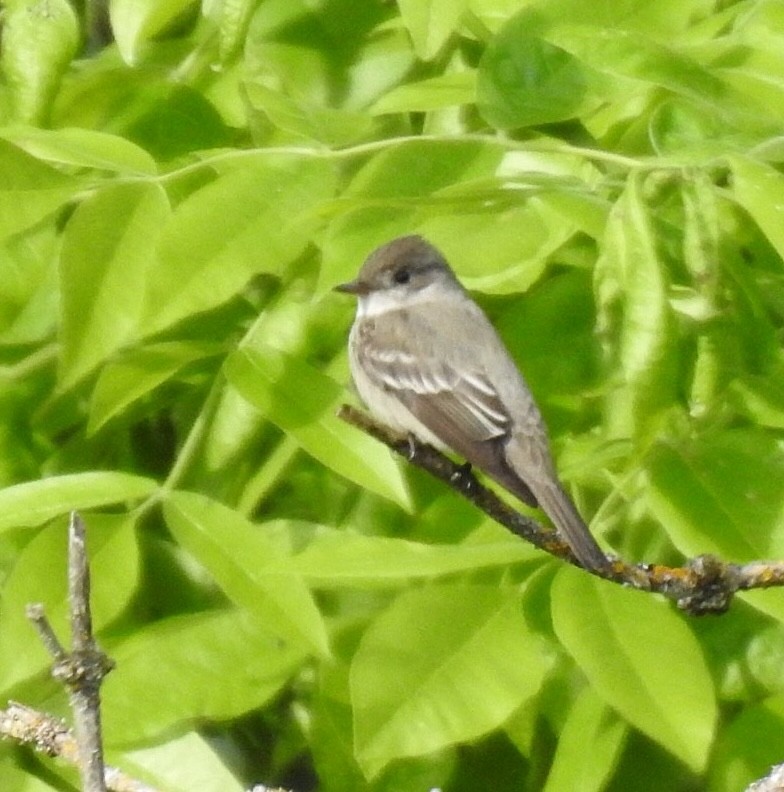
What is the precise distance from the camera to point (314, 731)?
2393mm

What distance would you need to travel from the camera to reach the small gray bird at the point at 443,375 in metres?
2.47

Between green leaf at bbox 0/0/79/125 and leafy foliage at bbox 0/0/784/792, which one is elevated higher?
green leaf at bbox 0/0/79/125

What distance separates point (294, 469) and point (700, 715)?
84cm

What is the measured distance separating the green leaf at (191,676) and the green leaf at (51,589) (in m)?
0.09

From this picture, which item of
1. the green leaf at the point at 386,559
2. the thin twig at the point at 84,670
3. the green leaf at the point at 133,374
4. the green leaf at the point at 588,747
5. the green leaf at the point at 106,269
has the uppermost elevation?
the thin twig at the point at 84,670

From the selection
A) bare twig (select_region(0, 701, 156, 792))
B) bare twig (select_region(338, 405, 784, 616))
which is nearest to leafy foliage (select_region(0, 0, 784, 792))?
bare twig (select_region(338, 405, 784, 616))

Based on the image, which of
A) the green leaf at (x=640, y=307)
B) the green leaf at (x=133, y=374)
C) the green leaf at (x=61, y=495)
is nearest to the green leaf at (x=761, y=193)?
the green leaf at (x=640, y=307)

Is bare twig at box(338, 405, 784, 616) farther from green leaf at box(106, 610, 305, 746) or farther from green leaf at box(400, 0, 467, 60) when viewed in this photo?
green leaf at box(400, 0, 467, 60)

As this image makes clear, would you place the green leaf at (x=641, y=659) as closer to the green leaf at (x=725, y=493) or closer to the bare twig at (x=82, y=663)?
the green leaf at (x=725, y=493)

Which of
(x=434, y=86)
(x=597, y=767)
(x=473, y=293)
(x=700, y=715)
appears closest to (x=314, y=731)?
(x=597, y=767)

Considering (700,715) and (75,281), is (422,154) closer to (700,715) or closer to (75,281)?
(75,281)

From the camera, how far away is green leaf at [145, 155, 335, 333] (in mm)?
2238

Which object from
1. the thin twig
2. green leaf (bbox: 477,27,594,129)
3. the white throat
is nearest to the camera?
the thin twig

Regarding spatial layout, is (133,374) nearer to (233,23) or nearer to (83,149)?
(83,149)
